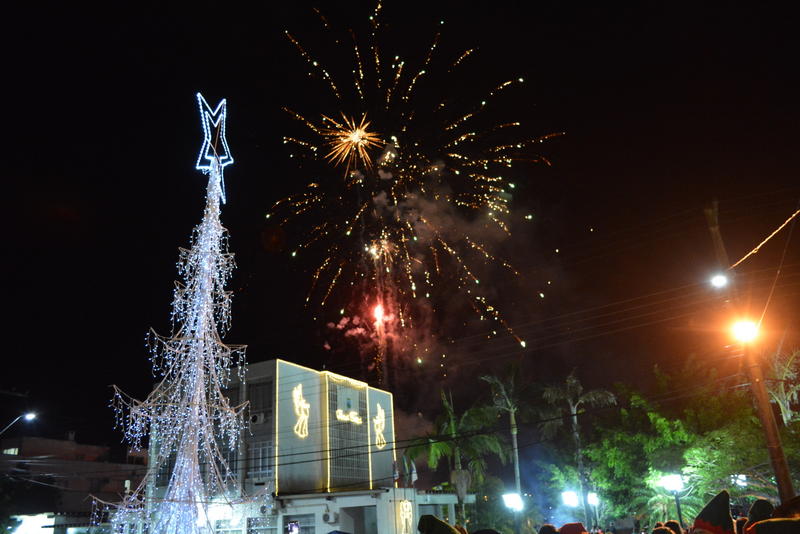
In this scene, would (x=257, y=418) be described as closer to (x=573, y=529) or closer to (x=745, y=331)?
(x=745, y=331)

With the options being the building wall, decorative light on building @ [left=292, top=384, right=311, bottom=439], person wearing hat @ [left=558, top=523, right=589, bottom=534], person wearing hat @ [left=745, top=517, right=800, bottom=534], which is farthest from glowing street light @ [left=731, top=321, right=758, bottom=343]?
decorative light on building @ [left=292, top=384, right=311, bottom=439]

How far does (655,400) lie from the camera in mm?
29719

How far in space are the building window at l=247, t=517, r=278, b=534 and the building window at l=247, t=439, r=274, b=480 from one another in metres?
1.82

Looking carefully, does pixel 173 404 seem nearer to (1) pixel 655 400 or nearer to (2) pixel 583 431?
(1) pixel 655 400

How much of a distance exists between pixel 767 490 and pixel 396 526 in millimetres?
15901

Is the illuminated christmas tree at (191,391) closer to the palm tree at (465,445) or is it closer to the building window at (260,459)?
the building window at (260,459)

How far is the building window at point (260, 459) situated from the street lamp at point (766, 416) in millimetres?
21052

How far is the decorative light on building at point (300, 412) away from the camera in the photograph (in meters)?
29.5

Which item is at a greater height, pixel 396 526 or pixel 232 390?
pixel 232 390

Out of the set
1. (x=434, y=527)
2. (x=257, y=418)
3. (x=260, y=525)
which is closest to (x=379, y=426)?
(x=257, y=418)

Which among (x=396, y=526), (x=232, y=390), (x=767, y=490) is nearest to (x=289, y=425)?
(x=232, y=390)

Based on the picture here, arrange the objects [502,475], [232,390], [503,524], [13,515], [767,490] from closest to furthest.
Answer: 1. [767,490]
2. [232,390]
3. [13,515]
4. [503,524]
5. [502,475]

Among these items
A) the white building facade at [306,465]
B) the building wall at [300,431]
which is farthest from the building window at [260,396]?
the building wall at [300,431]

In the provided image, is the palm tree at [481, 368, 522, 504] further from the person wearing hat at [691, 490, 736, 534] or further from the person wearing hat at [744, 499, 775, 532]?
the person wearing hat at [691, 490, 736, 534]
